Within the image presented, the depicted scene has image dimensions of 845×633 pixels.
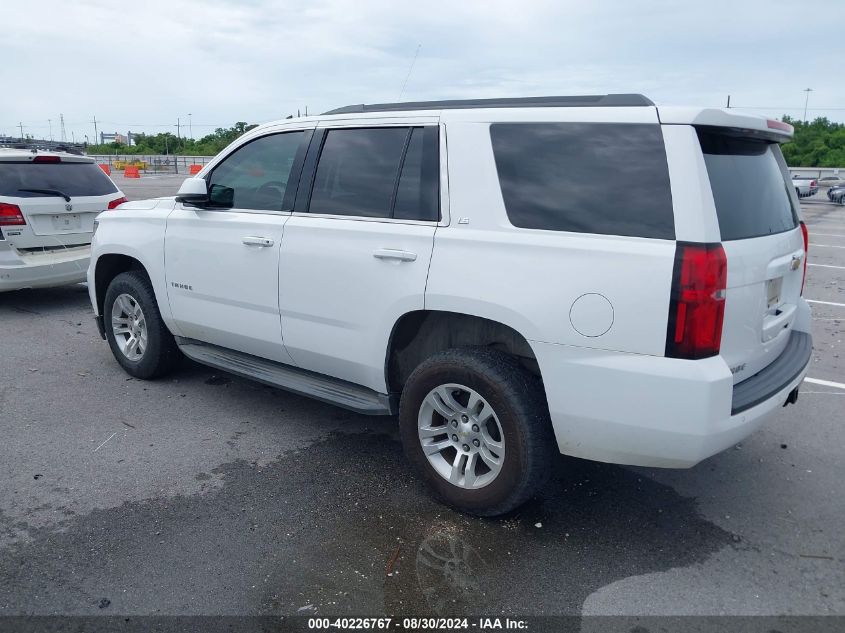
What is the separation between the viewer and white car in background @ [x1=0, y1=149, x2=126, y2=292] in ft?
23.9

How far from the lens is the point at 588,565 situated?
3.21 metres

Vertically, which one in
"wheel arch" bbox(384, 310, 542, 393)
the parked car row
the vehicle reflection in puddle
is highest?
"wheel arch" bbox(384, 310, 542, 393)

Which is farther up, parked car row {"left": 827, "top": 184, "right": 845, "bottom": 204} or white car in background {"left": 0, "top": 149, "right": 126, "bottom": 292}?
white car in background {"left": 0, "top": 149, "right": 126, "bottom": 292}

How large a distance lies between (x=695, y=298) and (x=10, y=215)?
22.6ft

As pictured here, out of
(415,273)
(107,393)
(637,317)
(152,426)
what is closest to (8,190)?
(107,393)

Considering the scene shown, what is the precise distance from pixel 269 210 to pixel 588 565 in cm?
273

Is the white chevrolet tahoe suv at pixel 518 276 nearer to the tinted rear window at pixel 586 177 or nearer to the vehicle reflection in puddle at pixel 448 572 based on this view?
the tinted rear window at pixel 586 177

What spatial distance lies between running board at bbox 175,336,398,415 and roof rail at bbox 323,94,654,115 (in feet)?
5.20

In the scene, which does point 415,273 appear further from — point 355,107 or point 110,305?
point 110,305

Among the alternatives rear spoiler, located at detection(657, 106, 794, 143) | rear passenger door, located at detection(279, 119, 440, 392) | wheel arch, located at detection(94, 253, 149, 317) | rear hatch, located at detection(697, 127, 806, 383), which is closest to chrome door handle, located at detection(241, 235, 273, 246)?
rear passenger door, located at detection(279, 119, 440, 392)

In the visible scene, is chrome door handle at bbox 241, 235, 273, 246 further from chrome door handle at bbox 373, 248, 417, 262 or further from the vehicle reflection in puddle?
the vehicle reflection in puddle

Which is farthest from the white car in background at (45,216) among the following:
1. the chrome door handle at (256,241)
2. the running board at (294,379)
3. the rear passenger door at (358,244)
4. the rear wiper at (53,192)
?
the rear passenger door at (358,244)

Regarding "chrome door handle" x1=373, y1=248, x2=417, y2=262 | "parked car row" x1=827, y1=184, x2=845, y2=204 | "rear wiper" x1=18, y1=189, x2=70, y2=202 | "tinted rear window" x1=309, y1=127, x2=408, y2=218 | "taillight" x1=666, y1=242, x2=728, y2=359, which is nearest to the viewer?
"taillight" x1=666, y1=242, x2=728, y2=359

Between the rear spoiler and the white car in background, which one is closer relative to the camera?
the rear spoiler
